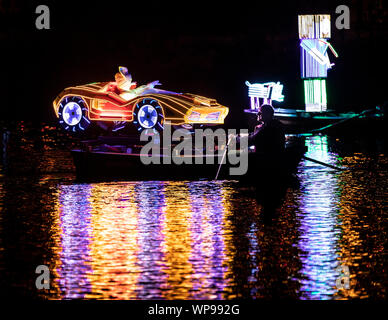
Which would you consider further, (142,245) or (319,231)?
(319,231)

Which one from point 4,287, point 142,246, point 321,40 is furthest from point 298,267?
point 321,40

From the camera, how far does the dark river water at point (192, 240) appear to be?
26.9ft

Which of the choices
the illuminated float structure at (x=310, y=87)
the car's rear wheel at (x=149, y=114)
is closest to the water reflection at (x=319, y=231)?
the car's rear wheel at (x=149, y=114)

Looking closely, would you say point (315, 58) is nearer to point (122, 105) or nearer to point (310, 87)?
point (310, 87)

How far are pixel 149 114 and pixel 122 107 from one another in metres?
1.13

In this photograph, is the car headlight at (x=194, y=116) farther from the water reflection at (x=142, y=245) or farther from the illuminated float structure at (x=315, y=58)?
the illuminated float structure at (x=315, y=58)

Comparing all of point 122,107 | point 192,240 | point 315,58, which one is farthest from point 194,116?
point 192,240

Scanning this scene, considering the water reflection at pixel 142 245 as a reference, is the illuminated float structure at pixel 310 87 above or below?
above

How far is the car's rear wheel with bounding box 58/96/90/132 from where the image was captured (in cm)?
3014

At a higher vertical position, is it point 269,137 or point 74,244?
point 269,137

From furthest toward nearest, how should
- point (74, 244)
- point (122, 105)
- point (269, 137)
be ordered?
point (122, 105) → point (269, 137) → point (74, 244)

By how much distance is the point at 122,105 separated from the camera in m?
30.3

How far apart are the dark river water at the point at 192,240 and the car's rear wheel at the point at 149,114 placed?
37.4ft

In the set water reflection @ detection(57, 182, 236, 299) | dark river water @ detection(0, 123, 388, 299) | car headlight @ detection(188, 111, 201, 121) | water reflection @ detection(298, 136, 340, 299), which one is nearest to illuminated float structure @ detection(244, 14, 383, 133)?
car headlight @ detection(188, 111, 201, 121)
